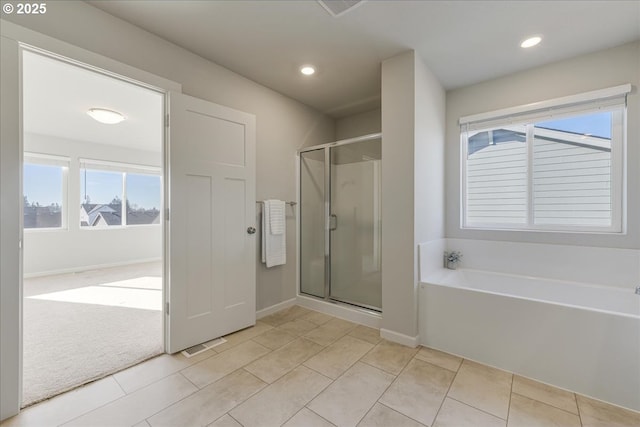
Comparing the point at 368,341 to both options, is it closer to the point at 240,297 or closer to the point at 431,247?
the point at 431,247

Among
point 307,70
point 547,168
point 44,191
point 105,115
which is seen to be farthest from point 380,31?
point 44,191

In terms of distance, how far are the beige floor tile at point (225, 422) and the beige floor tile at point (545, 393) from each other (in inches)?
68.5

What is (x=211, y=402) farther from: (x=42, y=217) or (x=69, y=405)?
(x=42, y=217)

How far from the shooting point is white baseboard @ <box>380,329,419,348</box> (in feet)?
7.58

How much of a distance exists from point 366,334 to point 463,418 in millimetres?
1100

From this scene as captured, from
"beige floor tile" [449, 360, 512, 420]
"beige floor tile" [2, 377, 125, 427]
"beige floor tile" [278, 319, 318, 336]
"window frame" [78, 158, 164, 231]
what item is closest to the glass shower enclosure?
"beige floor tile" [278, 319, 318, 336]

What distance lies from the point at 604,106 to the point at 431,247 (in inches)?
72.3

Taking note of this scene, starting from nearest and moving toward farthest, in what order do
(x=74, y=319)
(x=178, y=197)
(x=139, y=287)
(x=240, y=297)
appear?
(x=178, y=197), (x=240, y=297), (x=74, y=319), (x=139, y=287)

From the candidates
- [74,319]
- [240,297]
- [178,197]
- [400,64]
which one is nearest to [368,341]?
[240,297]

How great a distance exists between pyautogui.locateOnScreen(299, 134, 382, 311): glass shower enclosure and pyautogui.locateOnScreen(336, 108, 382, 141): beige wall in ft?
2.83

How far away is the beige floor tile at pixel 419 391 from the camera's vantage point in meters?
1.56

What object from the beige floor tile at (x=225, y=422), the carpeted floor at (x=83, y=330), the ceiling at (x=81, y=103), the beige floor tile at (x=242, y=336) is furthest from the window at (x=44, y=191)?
the beige floor tile at (x=225, y=422)

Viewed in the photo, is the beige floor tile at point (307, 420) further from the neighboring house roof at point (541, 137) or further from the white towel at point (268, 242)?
the neighboring house roof at point (541, 137)

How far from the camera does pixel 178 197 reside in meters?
2.17
